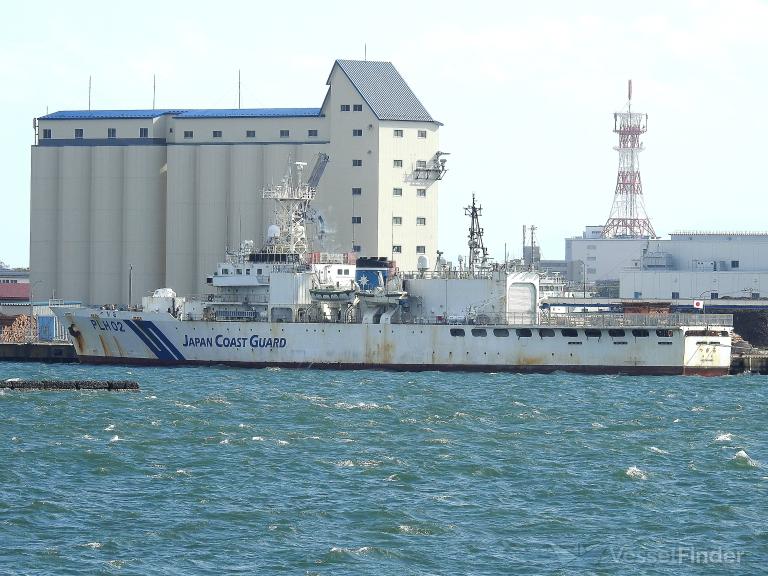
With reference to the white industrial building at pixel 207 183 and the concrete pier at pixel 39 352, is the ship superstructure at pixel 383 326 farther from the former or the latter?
the white industrial building at pixel 207 183

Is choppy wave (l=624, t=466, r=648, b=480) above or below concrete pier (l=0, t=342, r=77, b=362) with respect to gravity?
below

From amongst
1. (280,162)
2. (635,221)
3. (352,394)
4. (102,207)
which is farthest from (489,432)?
(635,221)

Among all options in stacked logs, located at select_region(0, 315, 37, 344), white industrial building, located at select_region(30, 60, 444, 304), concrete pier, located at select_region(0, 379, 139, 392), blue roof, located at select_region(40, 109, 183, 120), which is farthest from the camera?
blue roof, located at select_region(40, 109, 183, 120)

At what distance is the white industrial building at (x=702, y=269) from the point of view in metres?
93.7

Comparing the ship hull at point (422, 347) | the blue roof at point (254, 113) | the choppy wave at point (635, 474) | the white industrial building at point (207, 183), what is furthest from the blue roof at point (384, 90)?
the choppy wave at point (635, 474)

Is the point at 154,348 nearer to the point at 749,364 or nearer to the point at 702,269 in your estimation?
the point at 749,364

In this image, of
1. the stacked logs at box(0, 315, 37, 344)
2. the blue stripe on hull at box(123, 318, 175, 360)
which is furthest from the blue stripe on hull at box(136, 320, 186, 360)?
the stacked logs at box(0, 315, 37, 344)

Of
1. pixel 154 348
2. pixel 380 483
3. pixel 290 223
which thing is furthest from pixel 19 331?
pixel 380 483

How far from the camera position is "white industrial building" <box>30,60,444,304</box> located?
266 ft

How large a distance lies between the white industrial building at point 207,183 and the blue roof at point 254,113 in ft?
0.32

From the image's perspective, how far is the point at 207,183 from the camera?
84.2m

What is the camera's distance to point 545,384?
181 ft

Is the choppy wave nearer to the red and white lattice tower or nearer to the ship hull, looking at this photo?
the ship hull

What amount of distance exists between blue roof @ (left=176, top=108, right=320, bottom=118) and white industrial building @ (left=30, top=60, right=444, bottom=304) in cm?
10
